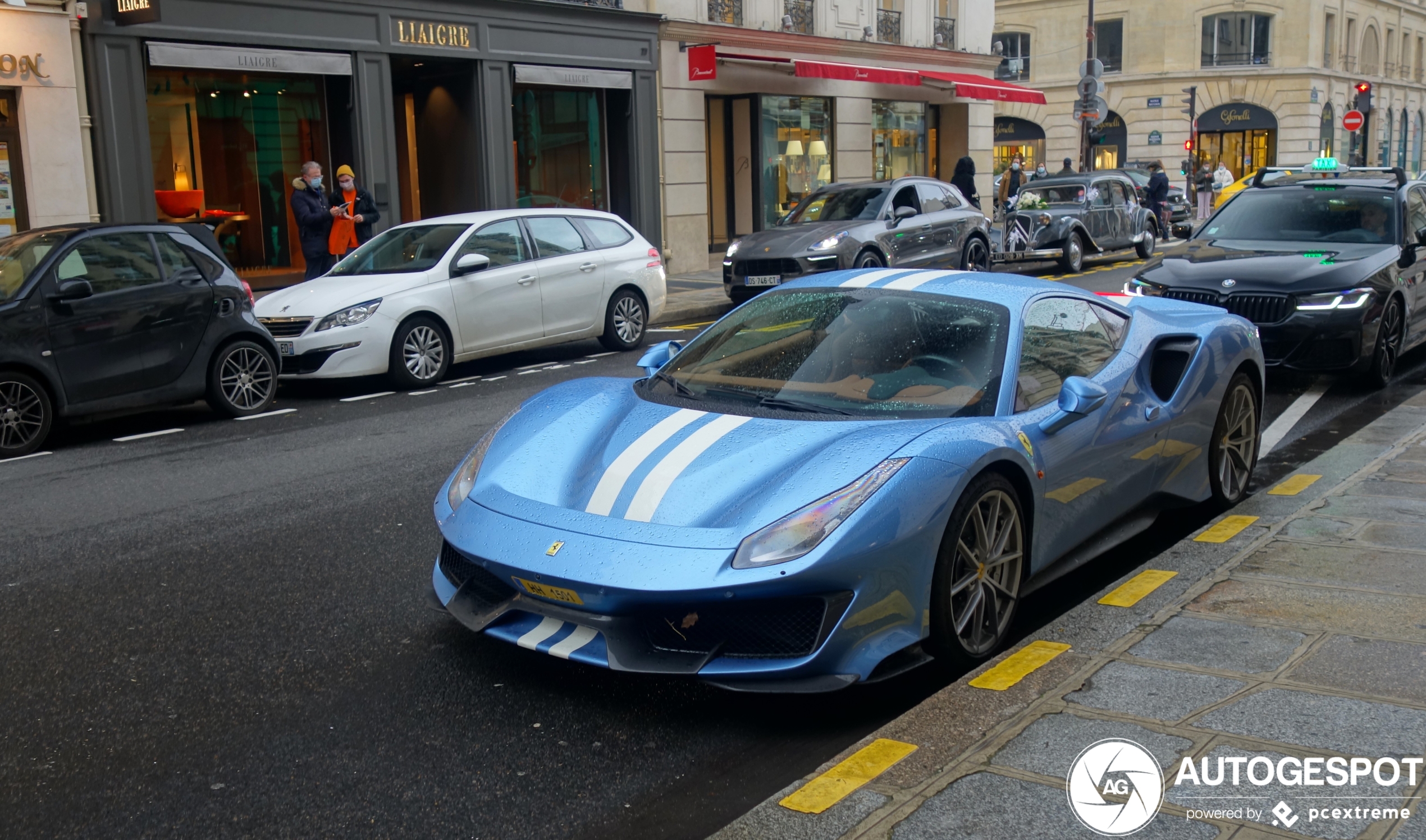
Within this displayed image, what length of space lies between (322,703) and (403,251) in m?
8.51

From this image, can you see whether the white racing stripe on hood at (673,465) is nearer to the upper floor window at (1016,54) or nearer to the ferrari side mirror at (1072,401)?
the ferrari side mirror at (1072,401)

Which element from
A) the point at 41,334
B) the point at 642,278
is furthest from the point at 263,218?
the point at 41,334

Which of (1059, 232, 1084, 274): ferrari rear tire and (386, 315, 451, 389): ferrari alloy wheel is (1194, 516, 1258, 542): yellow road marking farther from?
(1059, 232, 1084, 274): ferrari rear tire

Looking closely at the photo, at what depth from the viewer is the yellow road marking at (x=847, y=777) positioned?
3.24 metres

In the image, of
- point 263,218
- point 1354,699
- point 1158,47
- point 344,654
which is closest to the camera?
point 1354,699

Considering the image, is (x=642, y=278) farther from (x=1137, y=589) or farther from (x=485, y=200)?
(x=1137, y=589)

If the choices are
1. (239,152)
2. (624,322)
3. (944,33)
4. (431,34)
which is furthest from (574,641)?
(944,33)

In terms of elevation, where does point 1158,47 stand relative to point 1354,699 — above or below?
above

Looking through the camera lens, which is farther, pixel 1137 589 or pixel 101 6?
pixel 101 6

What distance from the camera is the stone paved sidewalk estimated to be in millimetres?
3061

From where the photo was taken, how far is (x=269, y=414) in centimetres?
1030

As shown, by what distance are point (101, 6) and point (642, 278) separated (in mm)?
7309

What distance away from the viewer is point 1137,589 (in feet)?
15.8

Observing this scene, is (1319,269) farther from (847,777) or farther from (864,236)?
(847,777)
